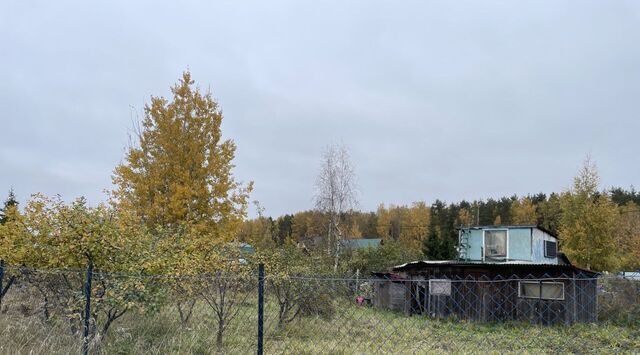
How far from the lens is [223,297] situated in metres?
7.27

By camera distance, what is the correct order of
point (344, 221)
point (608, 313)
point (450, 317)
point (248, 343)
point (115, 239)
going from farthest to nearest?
point (344, 221), point (450, 317), point (608, 313), point (248, 343), point (115, 239)

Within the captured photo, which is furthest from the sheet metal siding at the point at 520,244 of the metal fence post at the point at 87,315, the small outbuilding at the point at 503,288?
the metal fence post at the point at 87,315

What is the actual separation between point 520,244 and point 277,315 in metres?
14.0

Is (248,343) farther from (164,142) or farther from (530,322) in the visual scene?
(530,322)

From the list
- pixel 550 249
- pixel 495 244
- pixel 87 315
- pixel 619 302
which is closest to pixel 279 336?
pixel 87 315

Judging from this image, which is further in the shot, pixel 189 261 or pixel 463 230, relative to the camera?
pixel 463 230

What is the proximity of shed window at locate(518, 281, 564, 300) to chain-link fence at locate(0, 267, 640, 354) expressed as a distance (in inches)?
1.7

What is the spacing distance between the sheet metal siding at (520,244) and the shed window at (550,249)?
6.92ft

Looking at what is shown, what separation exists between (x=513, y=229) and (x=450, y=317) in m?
5.83

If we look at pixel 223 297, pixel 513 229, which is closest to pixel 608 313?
pixel 513 229

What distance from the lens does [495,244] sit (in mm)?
22547

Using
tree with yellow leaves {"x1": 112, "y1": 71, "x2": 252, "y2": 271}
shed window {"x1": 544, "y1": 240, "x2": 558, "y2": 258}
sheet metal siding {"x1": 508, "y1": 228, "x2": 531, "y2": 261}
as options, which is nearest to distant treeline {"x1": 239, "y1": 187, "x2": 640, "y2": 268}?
shed window {"x1": 544, "y1": 240, "x2": 558, "y2": 258}

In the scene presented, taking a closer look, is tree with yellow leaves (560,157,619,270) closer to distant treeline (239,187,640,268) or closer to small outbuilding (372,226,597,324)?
small outbuilding (372,226,597,324)

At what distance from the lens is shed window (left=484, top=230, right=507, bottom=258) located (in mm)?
22231
